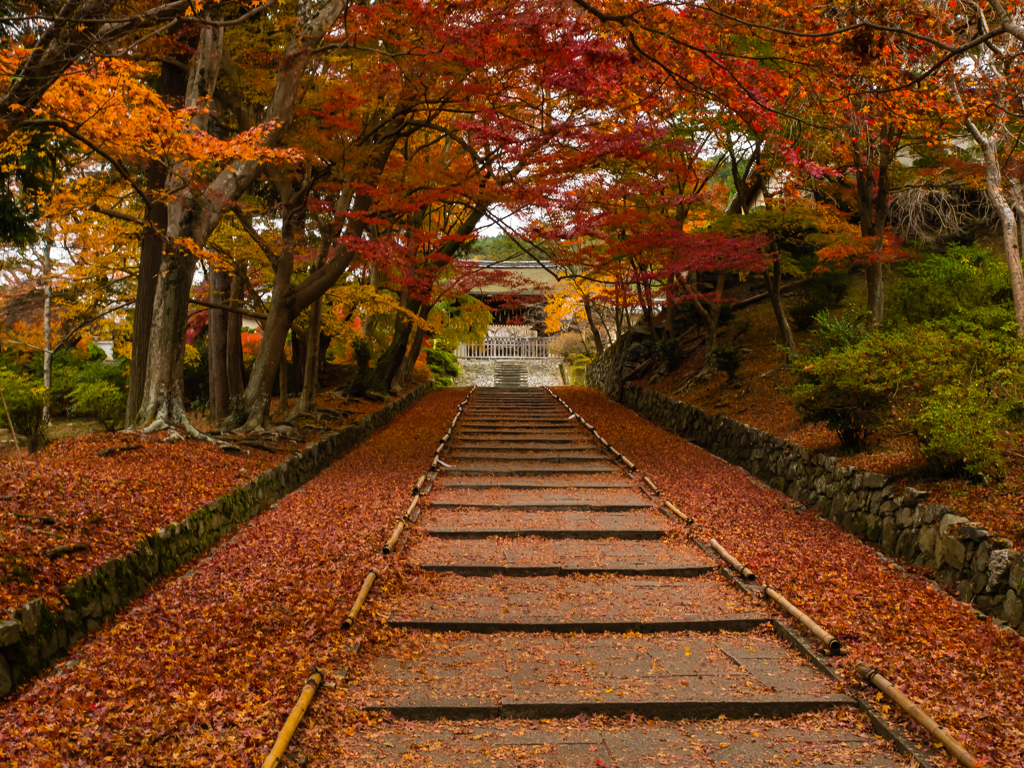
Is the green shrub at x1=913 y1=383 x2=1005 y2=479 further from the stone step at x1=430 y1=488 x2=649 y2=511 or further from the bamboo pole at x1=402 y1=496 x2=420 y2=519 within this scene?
the bamboo pole at x1=402 y1=496 x2=420 y2=519

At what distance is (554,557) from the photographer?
700cm

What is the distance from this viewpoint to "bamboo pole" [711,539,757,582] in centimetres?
618

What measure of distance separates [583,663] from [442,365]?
2781 centimetres

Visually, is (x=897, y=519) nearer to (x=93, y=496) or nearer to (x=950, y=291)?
(x=950, y=291)

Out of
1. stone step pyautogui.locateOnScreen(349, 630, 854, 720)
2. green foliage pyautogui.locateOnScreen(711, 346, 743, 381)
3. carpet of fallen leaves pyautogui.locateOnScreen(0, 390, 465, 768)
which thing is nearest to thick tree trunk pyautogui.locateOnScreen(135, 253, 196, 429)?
carpet of fallen leaves pyautogui.locateOnScreen(0, 390, 465, 768)

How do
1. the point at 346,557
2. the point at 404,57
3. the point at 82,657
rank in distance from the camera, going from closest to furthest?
the point at 82,657 → the point at 346,557 → the point at 404,57

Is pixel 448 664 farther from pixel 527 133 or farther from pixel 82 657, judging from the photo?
pixel 527 133

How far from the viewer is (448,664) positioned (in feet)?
15.5

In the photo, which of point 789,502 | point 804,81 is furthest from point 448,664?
point 804,81

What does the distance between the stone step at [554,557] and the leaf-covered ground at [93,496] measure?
2.33 meters

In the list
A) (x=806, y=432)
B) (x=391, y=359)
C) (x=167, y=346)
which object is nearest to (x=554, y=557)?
(x=806, y=432)

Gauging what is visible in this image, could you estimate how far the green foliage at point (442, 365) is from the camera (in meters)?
31.0

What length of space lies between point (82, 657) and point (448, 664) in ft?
7.28

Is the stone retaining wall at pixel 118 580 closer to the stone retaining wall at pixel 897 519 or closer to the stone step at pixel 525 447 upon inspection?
the stone step at pixel 525 447
